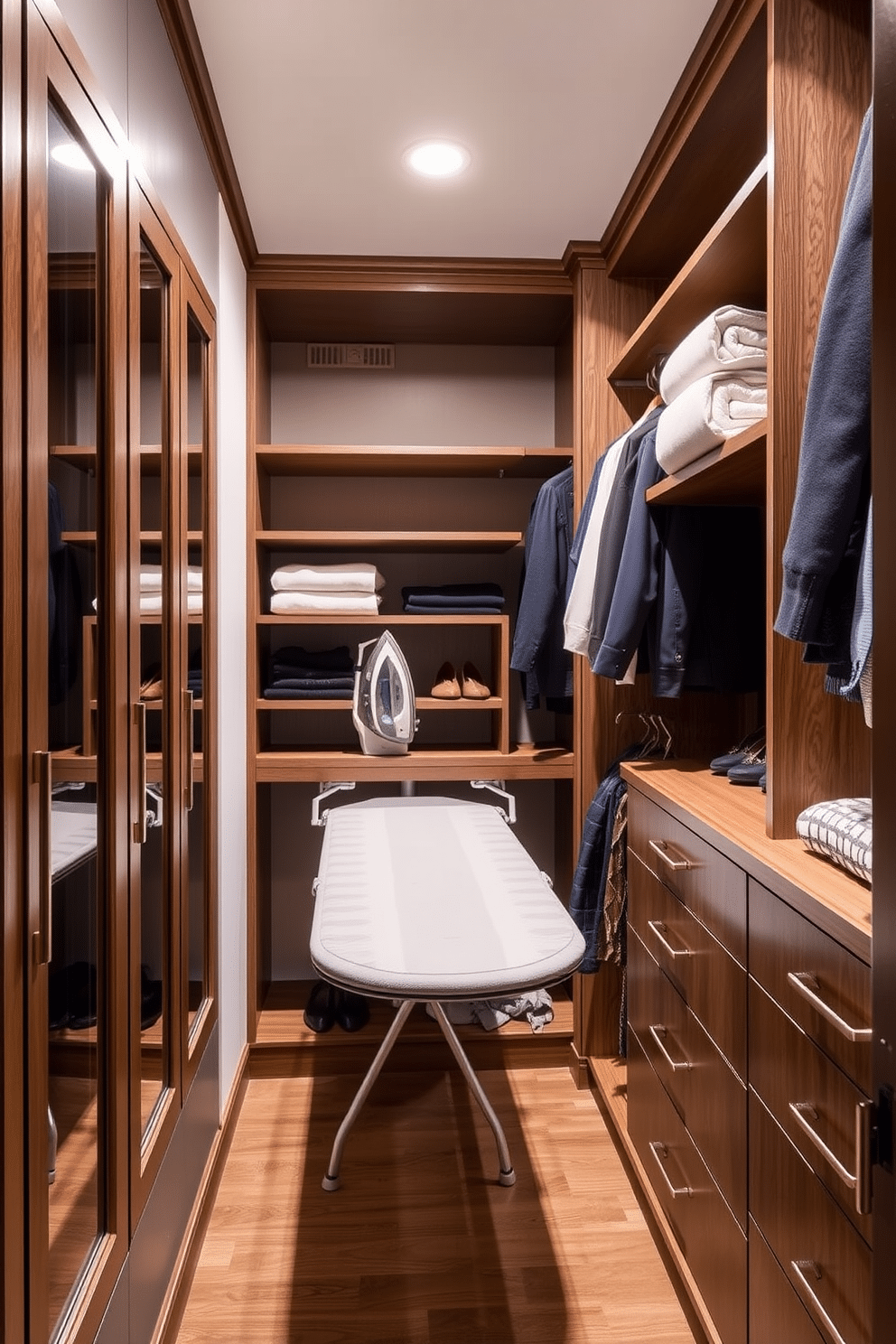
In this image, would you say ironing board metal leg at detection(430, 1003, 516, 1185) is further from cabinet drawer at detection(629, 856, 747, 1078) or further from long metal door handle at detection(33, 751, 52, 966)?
long metal door handle at detection(33, 751, 52, 966)

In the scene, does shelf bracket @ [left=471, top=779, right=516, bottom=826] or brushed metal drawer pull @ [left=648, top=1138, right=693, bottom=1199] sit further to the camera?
shelf bracket @ [left=471, top=779, right=516, bottom=826]

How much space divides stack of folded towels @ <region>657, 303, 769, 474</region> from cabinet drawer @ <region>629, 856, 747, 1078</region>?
0.95 m

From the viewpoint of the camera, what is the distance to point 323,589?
286 cm

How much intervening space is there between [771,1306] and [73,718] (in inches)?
52.0

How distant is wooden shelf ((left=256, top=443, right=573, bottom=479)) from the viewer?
9.10ft

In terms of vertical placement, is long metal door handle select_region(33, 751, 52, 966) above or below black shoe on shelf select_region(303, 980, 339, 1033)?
above

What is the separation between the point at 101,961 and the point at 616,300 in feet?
7.61

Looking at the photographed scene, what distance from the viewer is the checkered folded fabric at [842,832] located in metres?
1.21

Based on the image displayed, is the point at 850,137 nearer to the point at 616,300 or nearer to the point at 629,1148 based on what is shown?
the point at 616,300

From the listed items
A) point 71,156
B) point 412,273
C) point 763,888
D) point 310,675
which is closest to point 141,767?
point 71,156

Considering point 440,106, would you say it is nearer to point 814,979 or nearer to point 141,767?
point 141,767

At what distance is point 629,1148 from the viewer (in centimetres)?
219

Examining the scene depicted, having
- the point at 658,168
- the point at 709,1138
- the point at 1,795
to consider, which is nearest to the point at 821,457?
the point at 1,795

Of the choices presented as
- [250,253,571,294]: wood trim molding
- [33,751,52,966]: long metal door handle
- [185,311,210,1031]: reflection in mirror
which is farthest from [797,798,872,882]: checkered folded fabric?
[250,253,571,294]: wood trim molding
